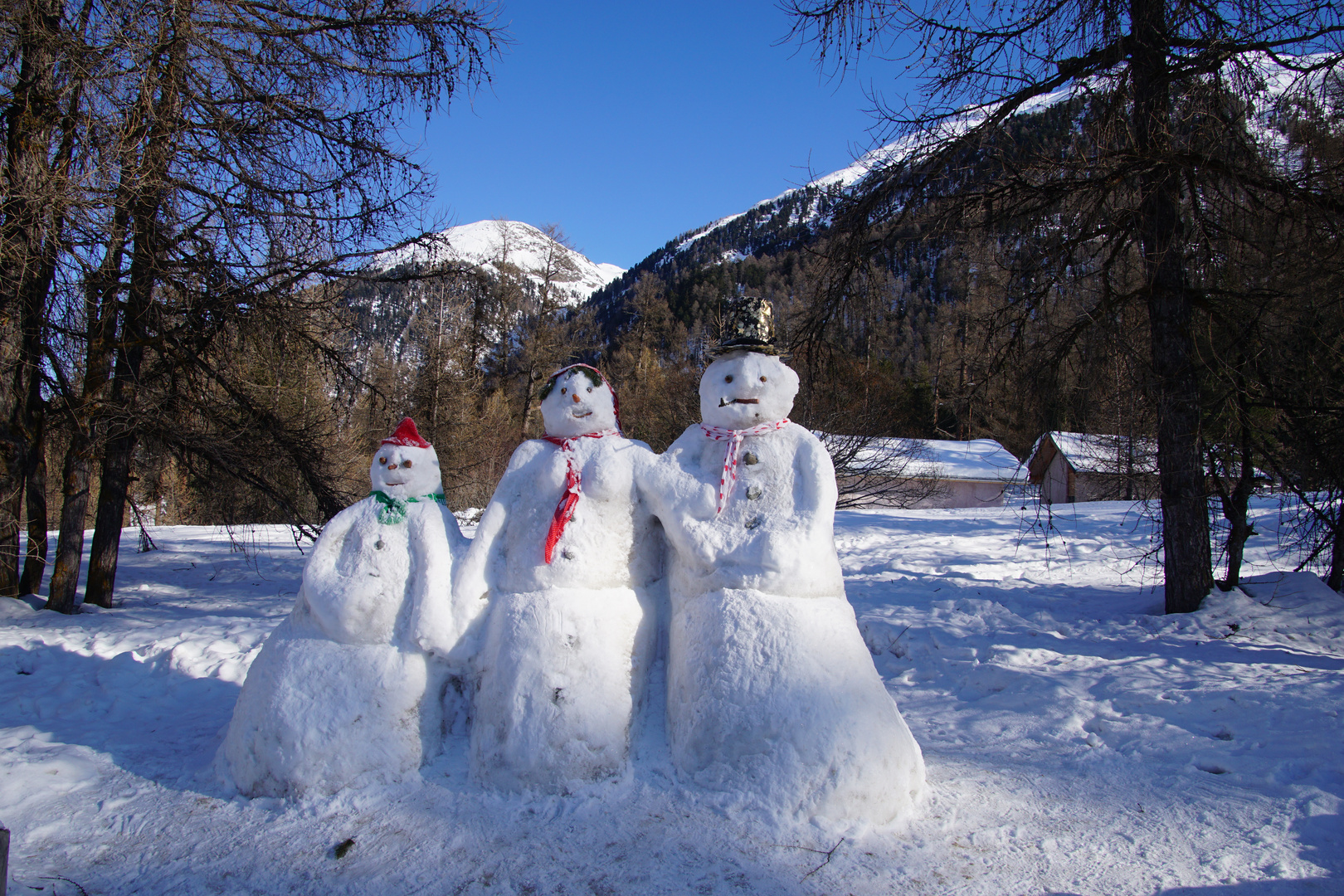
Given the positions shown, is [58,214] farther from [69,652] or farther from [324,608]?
[324,608]

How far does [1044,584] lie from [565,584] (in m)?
6.89

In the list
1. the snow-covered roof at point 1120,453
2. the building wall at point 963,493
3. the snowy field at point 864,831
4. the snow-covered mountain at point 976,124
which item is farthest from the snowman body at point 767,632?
the building wall at point 963,493

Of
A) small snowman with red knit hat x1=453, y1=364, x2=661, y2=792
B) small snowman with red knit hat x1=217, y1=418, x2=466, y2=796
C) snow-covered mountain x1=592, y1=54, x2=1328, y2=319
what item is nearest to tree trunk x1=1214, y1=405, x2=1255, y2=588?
snow-covered mountain x1=592, y1=54, x2=1328, y2=319

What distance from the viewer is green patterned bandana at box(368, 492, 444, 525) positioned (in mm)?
3365

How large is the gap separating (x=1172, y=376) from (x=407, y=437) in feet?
19.6

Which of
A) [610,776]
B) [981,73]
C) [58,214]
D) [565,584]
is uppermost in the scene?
[981,73]

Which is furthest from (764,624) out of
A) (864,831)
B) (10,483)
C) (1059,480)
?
(1059,480)

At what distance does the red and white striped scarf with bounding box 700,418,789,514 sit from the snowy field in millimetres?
1055

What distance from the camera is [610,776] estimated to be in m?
2.92

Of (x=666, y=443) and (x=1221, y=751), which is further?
(x=666, y=443)

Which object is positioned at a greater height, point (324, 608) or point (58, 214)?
point (58, 214)

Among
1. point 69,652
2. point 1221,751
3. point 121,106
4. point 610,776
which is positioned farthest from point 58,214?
point 1221,751

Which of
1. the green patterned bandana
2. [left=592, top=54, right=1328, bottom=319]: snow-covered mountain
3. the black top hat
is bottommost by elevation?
the green patterned bandana

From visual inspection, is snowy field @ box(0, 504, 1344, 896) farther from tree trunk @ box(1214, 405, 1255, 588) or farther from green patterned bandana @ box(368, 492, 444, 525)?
green patterned bandana @ box(368, 492, 444, 525)
